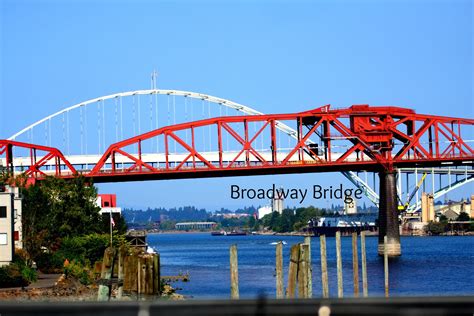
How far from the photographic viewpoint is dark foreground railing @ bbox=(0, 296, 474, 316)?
7.27 m

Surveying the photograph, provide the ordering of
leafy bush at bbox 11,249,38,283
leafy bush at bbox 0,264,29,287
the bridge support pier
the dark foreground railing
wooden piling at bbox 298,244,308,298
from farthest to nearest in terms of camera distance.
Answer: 1. the bridge support pier
2. leafy bush at bbox 11,249,38,283
3. leafy bush at bbox 0,264,29,287
4. wooden piling at bbox 298,244,308,298
5. the dark foreground railing

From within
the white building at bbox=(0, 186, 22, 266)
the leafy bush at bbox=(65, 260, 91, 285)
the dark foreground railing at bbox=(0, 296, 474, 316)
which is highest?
the white building at bbox=(0, 186, 22, 266)

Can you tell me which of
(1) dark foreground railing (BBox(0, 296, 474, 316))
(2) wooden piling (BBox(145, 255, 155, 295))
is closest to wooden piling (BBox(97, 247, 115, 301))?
(2) wooden piling (BBox(145, 255, 155, 295))

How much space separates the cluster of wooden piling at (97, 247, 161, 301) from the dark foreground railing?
1609 inches

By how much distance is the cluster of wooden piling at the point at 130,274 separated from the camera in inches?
1944

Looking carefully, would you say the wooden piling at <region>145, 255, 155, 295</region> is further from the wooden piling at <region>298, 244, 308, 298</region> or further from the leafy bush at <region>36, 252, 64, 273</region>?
the leafy bush at <region>36, 252, 64, 273</region>

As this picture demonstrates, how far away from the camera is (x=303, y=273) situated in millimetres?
44969

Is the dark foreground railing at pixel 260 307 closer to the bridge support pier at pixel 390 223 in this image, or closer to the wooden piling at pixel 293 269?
the wooden piling at pixel 293 269

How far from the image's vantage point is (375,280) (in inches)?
3351

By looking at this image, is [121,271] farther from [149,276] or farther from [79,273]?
[79,273]

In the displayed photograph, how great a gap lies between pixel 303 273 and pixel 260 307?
3799 cm

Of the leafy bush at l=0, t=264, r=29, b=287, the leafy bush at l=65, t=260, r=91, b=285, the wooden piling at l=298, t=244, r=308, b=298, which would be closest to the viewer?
the wooden piling at l=298, t=244, r=308, b=298

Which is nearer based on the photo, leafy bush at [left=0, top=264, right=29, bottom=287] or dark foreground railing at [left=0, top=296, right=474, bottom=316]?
dark foreground railing at [left=0, top=296, right=474, bottom=316]

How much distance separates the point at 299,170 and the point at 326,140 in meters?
8.82
